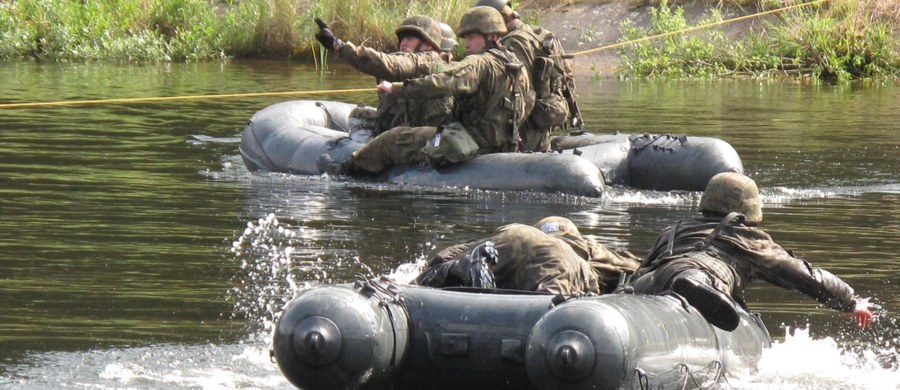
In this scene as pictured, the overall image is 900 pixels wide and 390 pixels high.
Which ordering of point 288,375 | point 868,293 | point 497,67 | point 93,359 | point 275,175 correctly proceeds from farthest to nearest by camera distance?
point 275,175
point 497,67
point 868,293
point 93,359
point 288,375

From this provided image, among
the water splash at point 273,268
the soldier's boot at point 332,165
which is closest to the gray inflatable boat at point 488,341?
the water splash at point 273,268

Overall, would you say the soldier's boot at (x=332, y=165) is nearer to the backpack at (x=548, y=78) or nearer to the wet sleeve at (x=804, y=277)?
the backpack at (x=548, y=78)

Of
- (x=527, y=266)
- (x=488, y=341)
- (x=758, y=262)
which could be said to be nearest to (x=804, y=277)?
(x=758, y=262)

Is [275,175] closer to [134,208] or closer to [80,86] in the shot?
[134,208]

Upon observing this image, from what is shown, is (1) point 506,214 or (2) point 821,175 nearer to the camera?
(1) point 506,214

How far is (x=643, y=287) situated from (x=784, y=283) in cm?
74

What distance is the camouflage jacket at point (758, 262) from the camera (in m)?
7.38

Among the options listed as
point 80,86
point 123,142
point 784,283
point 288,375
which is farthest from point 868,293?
point 80,86

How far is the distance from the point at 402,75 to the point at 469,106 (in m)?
0.66

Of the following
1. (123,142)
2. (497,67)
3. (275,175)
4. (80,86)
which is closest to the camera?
(497,67)

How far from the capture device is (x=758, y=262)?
24.3 feet

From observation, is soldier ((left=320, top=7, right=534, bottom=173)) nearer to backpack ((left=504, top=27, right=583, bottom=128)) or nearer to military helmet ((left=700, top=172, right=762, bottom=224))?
backpack ((left=504, top=27, right=583, bottom=128))

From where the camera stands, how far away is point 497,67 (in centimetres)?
1265

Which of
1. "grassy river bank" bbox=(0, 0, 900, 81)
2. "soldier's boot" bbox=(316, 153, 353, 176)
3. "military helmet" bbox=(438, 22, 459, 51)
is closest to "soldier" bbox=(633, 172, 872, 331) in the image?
"soldier's boot" bbox=(316, 153, 353, 176)
